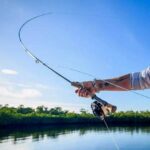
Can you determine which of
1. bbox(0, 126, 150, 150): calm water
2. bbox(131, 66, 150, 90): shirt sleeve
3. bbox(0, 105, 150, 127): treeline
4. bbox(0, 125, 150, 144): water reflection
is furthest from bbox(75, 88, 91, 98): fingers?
bbox(0, 105, 150, 127): treeline

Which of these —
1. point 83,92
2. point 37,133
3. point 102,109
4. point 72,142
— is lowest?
point 72,142

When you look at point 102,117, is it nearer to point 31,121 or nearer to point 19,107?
point 31,121

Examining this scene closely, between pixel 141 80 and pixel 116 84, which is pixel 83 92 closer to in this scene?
pixel 116 84

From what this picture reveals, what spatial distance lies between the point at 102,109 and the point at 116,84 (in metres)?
0.22

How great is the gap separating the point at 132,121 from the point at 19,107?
51877 mm

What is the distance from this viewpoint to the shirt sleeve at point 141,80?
1930 mm

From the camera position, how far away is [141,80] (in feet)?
6.57

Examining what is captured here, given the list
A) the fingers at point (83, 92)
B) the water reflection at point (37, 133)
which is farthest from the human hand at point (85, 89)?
the water reflection at point (37, 133)

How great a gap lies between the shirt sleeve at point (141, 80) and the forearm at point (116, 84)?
7cm

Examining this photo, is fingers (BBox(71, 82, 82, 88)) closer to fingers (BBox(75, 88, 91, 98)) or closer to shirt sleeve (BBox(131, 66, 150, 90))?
fingers (BBox(75, 88, 91, 98))

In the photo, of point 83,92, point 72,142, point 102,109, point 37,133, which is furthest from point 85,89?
point 37,133

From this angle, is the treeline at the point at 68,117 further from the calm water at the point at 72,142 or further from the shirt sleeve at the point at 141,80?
the shirt sleeve at the point at 141,80

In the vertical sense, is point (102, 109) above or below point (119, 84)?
below

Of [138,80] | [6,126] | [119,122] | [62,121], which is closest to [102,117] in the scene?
[138,80]
